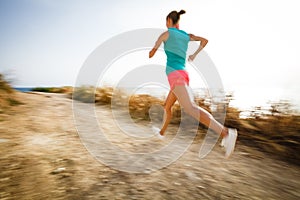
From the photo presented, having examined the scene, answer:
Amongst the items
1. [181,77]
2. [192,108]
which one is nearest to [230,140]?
[192,108]

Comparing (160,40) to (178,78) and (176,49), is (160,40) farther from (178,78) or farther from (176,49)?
(178,78)

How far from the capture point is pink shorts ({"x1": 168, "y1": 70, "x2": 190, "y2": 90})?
8.86 feet

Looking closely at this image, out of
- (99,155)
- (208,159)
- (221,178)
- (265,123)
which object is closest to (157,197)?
(221,178)

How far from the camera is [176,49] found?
8.94 ft

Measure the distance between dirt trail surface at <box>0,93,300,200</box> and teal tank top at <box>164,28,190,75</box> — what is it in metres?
1.13

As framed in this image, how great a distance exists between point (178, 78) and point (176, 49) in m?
0.33

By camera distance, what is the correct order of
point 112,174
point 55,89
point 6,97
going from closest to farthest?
point 112,174 < point 6,97 < point 55,89

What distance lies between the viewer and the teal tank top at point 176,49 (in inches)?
107

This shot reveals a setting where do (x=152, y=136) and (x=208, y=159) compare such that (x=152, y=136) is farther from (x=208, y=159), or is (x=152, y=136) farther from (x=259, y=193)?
(x=259, y=193)

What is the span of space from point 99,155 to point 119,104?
3307 millimetres

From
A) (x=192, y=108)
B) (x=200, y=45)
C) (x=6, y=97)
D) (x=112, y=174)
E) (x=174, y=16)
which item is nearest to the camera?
(x=112, y=174)

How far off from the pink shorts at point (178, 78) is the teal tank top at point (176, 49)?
5 cm

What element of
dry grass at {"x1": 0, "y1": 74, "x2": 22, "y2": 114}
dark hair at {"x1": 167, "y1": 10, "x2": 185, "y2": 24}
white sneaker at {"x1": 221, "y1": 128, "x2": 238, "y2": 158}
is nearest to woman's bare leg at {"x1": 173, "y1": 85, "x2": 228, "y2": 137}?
white sneaker at {"x1": 221, "y1": 128, "x2": 238, "y2": 158}

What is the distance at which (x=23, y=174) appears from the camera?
211 centimetres
